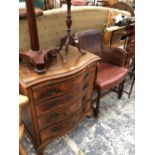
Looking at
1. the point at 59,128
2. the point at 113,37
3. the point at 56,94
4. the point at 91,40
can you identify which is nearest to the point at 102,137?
the point at 59,128

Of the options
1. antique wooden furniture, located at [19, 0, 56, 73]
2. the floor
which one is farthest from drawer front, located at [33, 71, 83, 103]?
the floor

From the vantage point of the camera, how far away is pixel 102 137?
1734mm

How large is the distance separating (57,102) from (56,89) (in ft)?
0.43

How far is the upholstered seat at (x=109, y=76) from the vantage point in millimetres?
1719

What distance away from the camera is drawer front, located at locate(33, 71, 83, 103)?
1.18 metres

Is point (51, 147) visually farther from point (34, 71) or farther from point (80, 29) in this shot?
point (80, 29)

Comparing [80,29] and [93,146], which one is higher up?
[80,29]

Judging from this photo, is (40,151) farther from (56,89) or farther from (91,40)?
(91,40)

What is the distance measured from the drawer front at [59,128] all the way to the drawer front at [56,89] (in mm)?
343

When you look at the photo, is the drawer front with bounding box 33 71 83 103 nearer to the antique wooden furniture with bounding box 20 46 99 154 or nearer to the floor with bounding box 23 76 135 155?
the antique wooden furniture with bounding box 20 46 99 154
